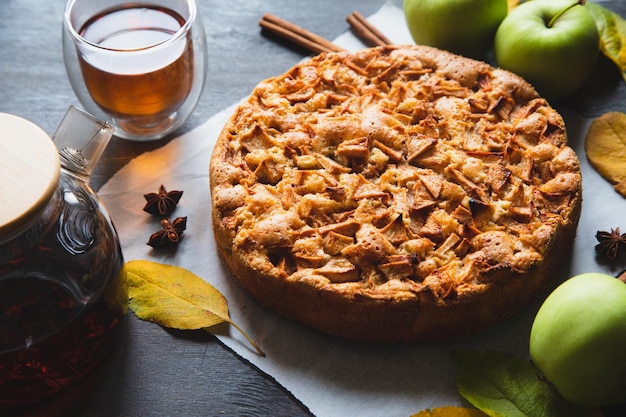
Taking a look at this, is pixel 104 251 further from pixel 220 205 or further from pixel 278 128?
pixel 278 128

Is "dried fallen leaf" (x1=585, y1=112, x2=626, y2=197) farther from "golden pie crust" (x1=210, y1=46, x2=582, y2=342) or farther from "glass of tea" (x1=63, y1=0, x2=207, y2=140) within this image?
"glass of tea" (x1=63, y1=0, x2=207, y2=140)

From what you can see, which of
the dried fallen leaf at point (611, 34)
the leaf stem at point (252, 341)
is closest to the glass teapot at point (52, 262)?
the leaf stem at point (252, 341)

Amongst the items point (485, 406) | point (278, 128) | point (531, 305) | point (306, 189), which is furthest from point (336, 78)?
Result: point (485, 406)

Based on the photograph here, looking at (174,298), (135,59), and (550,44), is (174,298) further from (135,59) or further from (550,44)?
(550,44)

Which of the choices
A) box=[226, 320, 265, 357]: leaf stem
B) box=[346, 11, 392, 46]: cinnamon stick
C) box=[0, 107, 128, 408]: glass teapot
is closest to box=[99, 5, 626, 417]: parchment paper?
box=[226, 320, 265, 357]: leaf stem

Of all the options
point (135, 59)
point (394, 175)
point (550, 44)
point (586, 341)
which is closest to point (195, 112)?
point (135, 59)

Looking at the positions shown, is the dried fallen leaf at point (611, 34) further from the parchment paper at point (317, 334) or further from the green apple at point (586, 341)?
the green apple at point (586, 341)
